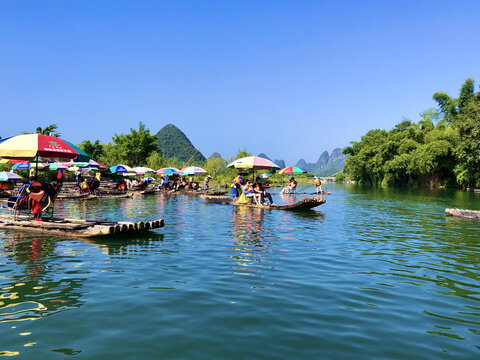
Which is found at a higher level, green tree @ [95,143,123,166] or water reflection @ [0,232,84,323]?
green tree @ [95,143,123,166]

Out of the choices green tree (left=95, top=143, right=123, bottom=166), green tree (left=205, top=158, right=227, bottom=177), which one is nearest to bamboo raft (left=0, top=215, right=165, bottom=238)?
green tree (left=95, top=143, right=123, bottom=166)

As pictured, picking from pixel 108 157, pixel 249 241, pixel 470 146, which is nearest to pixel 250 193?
pixel 249 241

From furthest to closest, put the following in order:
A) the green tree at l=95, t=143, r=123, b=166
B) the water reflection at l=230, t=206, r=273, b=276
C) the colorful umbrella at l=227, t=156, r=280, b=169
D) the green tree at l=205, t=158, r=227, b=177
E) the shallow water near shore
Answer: the green tree at l=205, t=158, r=227, b=177 < the green tree at l=95, t=143, r=123, b=166 < the colorful umbrella at l=227, t=156, r=280, b=169 < the water reflection at l=230, t=206, r=273, b=276 < the shallow water near shore

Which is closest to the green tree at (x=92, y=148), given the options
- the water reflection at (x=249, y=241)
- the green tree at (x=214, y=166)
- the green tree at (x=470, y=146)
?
the green tree at (x=214, y=166)

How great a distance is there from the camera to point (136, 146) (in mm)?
67750

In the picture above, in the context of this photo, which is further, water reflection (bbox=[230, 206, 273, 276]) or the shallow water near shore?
water reflection (bbox=[230, 206, 273, 276])

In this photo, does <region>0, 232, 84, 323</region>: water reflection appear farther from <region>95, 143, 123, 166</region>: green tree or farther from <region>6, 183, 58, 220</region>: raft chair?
<region>95, 143, 123, 166</region>: green tree

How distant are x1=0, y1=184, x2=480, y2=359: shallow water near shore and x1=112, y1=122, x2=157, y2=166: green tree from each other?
57.6 meters

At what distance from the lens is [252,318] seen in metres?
5.20

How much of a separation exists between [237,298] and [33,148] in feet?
29.4

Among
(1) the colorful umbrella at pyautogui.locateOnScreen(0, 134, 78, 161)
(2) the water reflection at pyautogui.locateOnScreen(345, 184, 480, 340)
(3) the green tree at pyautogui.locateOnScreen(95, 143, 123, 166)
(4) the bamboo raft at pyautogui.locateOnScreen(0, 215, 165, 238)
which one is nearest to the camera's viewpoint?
(2) the water reflection at pyautogui.locateOnScreen(345, 184, 480, 340)

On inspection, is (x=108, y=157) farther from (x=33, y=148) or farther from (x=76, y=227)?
(x=76, y=227)

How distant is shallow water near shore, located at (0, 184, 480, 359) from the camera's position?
4.35 m

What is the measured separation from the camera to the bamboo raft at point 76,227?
36.3ft
